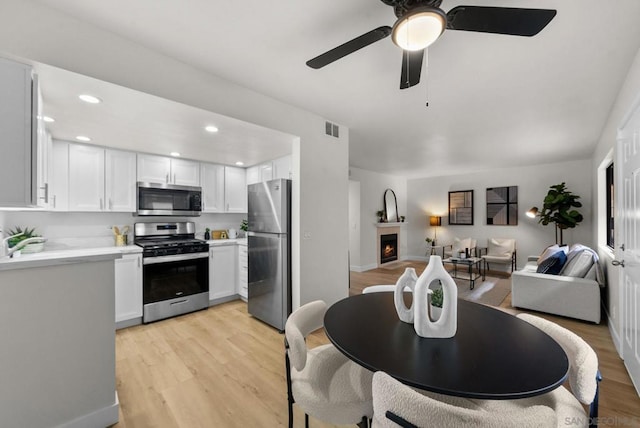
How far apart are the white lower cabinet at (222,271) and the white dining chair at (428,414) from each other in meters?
3.49

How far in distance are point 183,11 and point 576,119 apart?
4.19 m

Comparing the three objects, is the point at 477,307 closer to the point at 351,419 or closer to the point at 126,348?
the point at 351,419

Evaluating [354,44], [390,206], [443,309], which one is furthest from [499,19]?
[390,206]

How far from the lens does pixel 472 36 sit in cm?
174

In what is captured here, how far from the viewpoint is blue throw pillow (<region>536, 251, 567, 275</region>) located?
3629mm

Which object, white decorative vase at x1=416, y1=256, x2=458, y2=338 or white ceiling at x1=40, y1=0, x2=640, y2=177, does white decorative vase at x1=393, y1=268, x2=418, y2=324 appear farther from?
white ceiling at x1=40, y1=0, x2=640, y2=177

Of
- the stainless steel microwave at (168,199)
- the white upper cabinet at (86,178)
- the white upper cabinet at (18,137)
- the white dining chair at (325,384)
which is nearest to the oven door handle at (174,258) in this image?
the stainless steel microwave at (168,199)

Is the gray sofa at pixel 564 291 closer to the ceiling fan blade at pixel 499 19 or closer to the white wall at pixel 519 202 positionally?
the white wall at pixel 519 202

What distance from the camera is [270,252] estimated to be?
3.18 m

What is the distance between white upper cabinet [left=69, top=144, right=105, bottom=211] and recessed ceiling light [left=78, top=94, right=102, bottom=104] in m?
1.52

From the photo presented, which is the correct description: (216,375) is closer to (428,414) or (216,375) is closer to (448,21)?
(428,414)

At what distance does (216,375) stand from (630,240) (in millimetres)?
3423

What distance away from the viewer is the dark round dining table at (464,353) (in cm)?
88

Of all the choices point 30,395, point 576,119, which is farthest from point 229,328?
point 576,119
